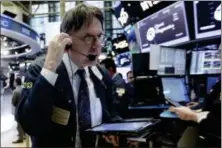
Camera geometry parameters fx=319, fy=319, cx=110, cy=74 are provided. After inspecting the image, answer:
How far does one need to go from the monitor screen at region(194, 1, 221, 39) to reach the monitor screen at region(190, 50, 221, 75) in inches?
8.4

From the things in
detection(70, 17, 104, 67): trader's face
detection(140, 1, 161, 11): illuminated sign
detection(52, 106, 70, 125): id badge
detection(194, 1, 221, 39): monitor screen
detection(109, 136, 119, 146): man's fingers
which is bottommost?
detection(109, 136, 119, 146): man's fingers

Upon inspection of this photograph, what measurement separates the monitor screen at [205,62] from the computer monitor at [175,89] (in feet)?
0.71

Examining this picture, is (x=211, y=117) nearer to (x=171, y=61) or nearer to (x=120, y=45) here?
(x=171, y=61)

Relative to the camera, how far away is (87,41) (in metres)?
0.97

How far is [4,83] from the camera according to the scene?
603 cm

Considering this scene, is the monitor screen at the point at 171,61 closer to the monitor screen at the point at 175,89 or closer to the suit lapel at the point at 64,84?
the monitor screen at the point at 175,89

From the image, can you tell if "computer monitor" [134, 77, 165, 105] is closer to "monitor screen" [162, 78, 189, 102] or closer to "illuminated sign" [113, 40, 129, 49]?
"monitor screen" [162, 78, 189, 102]

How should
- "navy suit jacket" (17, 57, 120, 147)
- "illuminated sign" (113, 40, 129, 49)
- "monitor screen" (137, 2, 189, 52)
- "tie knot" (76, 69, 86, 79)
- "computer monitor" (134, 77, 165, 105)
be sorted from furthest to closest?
"illuminated sign" (113, 40, 129, 49) → "monitor screen" (137, 2, 189, 52) → "computer monitor" (134, 77, 165, 105) → "tie knot" (76, 69, 86, 79) → "navy suit jacket" (17, 57, 120, 147)

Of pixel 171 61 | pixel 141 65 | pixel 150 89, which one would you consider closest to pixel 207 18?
pixel 171 61

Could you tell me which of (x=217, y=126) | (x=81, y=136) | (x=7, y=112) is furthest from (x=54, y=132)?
(x=7, y=112)

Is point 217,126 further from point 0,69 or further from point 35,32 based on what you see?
point 35,32

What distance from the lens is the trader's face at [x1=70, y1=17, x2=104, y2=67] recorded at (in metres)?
0.96

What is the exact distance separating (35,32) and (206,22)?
5072mm

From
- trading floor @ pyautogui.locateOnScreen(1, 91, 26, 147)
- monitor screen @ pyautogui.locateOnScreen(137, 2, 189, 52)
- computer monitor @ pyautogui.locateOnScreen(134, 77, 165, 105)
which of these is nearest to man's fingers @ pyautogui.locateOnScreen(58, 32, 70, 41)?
computer monitor @ pyautogui.locateOnScreen(134, 77, 165, 105)
